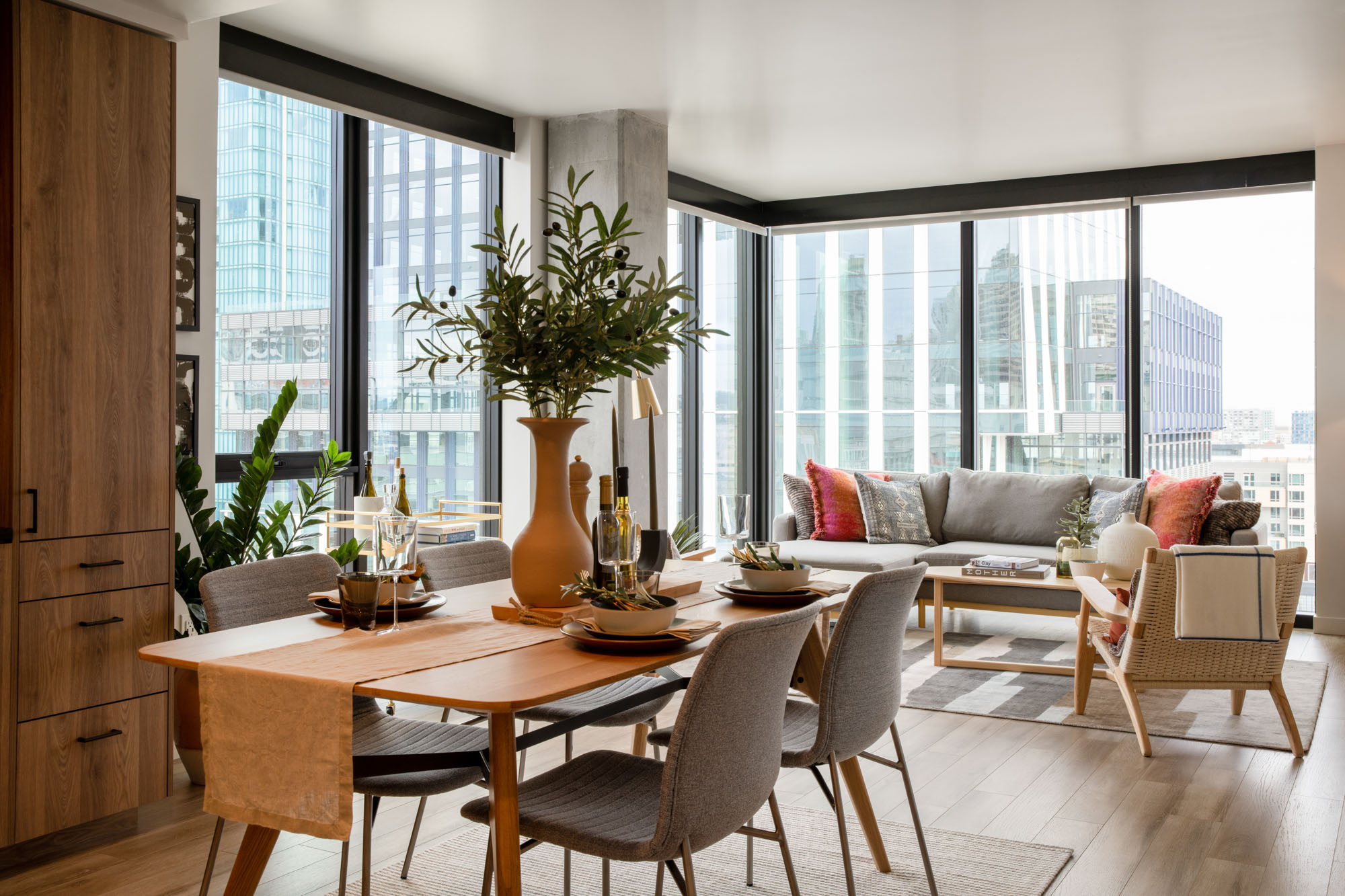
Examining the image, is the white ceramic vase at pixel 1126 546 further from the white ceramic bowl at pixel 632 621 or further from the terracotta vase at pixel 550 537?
the white ceramic bowl at pixel 632 621

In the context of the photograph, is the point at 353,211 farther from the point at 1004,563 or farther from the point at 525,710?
the point at 1004,563

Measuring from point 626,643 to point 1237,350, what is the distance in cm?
587

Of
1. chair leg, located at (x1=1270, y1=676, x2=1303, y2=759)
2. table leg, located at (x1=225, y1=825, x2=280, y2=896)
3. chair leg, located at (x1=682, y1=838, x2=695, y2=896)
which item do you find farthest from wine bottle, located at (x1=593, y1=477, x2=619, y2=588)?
chair leg, located at (x1=1270, y1=676, x2=1303, y2=759)

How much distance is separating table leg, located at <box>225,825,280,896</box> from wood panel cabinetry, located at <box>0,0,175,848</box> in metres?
1.00

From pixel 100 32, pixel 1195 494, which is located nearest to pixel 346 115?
pixel 100 32

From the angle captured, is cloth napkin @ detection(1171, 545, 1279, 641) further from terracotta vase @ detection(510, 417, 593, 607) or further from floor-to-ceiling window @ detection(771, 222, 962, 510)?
floor-to-ceiling window @ detection(771, 222, 962, 510)

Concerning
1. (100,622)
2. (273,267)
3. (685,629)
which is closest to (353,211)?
(273,267)

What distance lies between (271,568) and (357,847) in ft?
2.93

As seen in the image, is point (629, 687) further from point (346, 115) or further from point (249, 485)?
point (346, 115)

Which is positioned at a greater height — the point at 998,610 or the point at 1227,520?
the point at 1227,520

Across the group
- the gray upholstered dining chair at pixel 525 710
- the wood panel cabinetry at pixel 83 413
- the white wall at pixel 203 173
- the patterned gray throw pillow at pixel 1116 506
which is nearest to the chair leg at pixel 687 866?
the gray upholstered dining chair at pixel 525 710

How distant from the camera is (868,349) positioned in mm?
7832

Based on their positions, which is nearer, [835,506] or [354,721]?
[354,721]

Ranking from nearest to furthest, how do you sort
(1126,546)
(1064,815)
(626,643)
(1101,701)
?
(626,643) < (1064,815) < (1101,701) < (1126,546)
